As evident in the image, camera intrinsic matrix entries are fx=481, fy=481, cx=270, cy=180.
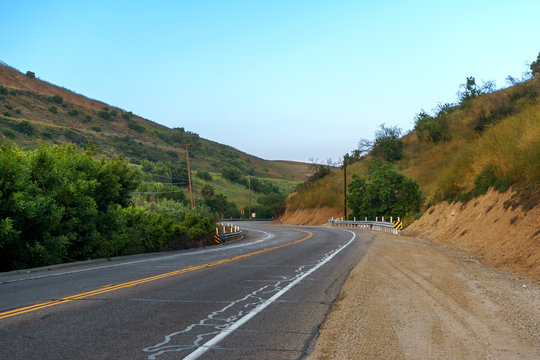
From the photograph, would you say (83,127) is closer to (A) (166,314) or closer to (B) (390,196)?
A: (B) (390,196)

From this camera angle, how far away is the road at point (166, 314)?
5977 millimetres

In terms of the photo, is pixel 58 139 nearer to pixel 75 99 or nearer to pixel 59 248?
pixel 75 99

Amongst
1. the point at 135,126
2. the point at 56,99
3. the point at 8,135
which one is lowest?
the point at 8,135

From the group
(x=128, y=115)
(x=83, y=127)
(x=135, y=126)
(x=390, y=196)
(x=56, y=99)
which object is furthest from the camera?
(x=128, y=115)

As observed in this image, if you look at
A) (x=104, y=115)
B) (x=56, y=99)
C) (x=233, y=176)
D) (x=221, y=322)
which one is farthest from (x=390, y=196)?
(x=104, y=115)

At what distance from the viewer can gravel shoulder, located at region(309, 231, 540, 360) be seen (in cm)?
598

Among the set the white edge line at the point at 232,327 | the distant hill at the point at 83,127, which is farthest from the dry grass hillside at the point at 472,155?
the distant hill at the point at 83,127

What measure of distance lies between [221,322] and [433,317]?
11.3 ft

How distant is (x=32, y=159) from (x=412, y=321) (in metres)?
16.9

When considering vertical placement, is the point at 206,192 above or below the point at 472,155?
above

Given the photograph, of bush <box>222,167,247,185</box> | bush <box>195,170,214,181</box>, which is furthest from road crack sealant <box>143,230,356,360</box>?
bush <box>222,167,247,185</box>

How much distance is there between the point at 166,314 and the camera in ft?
26.3

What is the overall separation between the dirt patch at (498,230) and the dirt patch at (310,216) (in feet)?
141

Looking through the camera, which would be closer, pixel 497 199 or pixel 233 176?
pixel 497 199
